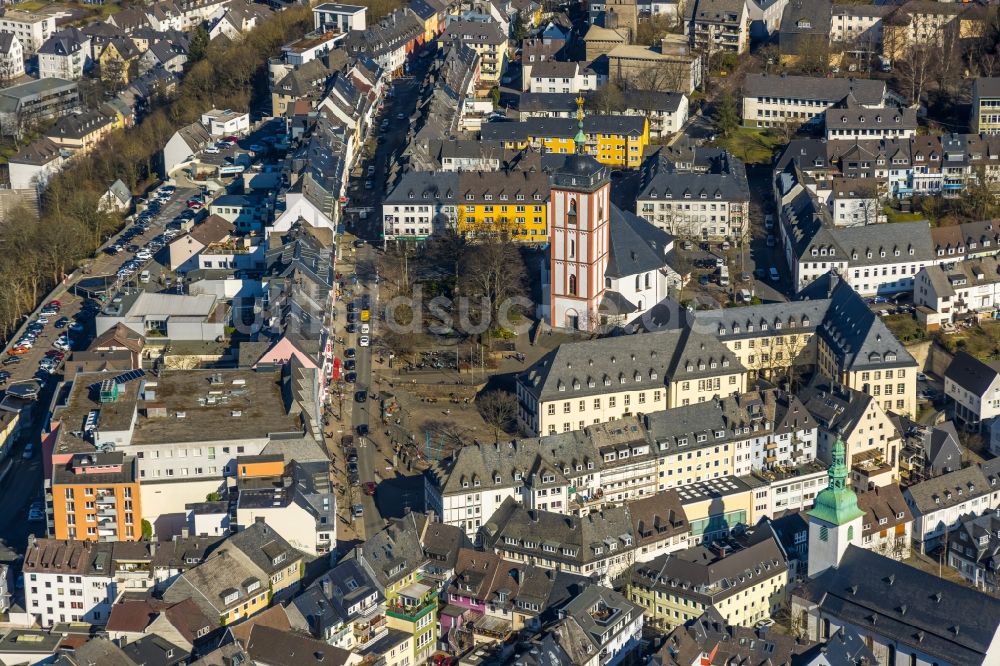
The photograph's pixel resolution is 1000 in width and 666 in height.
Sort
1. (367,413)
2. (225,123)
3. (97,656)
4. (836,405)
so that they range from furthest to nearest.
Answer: (225,123), (367,413), (836,405), (97,656)

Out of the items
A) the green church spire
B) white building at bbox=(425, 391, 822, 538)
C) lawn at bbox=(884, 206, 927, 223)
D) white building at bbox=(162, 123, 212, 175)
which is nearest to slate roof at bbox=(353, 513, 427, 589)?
white building at bbox=(425, 391, 822, 538)

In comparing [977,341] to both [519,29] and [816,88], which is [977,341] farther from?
[519,29]

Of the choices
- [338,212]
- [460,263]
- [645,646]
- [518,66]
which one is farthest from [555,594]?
[518,66]

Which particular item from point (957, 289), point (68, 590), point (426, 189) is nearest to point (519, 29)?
point (426, 189)

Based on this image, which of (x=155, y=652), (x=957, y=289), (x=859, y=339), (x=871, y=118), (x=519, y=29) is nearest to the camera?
(x=155, y=652)

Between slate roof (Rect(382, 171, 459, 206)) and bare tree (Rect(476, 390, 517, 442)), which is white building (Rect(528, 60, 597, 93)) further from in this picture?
bare tree (Rect(476, 390, 517, 442))

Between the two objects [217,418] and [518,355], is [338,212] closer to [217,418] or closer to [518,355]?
[518,355]
